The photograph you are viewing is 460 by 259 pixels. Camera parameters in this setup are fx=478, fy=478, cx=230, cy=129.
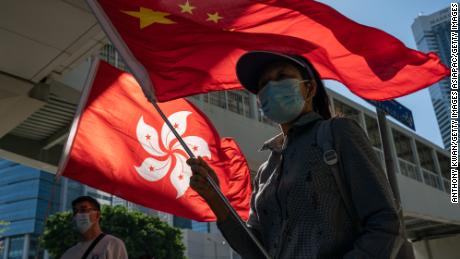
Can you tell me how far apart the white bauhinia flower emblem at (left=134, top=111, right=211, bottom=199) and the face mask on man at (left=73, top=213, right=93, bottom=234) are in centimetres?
62

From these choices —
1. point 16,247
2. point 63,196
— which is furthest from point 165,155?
point 16,247

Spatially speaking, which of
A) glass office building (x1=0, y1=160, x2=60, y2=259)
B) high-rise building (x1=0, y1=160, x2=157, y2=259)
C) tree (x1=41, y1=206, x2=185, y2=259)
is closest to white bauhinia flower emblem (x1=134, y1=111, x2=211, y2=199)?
tree (x1=41, y1=206, x2=185, y2=259)

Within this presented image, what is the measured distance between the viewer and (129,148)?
15.0 ft

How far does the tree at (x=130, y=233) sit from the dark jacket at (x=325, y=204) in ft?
89.2

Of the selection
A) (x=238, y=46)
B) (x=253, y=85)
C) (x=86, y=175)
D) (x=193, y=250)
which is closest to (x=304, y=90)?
(x=253, y=85)

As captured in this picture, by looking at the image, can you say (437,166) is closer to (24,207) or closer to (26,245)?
(26,245)

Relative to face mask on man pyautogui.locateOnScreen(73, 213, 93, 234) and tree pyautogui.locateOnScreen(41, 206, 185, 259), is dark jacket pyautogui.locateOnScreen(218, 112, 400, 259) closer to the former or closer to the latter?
face mask on man pyautogui.locateOnScreen(73, 213, 93, 234)

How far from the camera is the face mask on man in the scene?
4.29 meters

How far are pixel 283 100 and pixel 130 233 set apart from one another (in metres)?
28.8

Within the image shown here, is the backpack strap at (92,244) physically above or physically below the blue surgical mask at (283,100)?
below

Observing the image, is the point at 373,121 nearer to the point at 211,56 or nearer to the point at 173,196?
the point at 173,196

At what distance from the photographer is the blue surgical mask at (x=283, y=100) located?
2.05 meters

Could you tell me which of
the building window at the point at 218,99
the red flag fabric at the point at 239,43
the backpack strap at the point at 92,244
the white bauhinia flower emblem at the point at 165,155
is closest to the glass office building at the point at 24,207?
the building window at the point at 218,99

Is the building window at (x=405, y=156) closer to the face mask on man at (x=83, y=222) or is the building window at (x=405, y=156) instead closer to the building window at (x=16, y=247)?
the face mask on man at (x=83, y=222)
